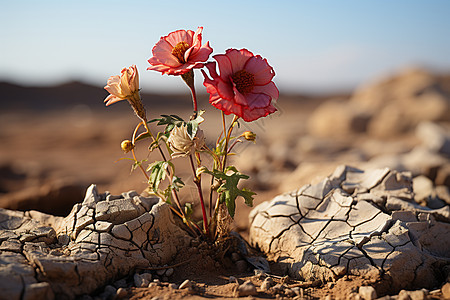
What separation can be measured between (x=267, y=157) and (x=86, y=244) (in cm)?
493

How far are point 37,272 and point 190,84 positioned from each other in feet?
4.19

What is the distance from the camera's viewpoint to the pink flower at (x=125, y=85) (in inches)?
85.4

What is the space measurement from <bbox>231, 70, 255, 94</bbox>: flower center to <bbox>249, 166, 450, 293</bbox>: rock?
44.4 inches

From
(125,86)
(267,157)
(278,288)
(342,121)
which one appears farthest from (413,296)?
(342,121)

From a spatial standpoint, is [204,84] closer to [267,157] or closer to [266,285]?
[266,285]

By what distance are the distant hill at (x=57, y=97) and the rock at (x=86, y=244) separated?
2218 cm

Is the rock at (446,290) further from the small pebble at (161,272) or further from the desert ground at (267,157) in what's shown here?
the small pebble at (161,272)

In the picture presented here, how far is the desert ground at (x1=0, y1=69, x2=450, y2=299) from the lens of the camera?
2342 mm

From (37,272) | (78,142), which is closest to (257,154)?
(37,272)

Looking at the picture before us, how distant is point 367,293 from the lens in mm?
2035

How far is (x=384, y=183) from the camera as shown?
3.06 meters

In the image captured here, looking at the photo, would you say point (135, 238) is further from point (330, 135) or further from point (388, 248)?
point (330, 135)

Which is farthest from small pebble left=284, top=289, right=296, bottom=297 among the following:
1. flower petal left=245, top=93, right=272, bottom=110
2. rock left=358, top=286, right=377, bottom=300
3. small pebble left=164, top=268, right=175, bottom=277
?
flower petal left=245, top=93, right=272, bottom=110

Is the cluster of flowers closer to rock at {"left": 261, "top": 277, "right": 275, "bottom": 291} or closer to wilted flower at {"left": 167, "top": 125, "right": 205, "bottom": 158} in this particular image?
wilted flower at {"left": 167, "top": 125, "right": 205, "bottom": 158}
